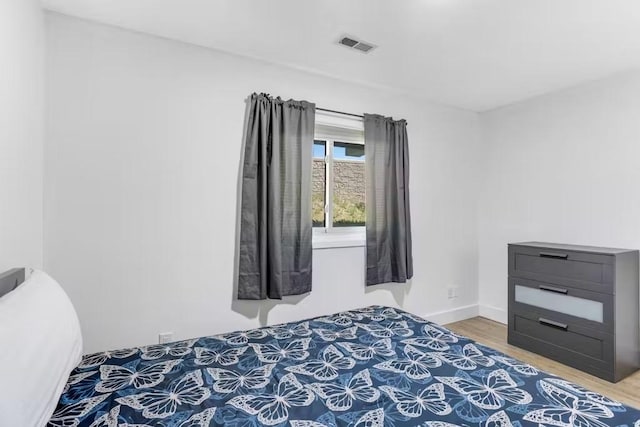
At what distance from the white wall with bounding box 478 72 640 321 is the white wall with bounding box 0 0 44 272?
402 cm

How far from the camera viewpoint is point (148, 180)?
222cm

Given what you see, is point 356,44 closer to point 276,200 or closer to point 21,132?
point 276,200

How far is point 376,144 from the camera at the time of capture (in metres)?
3.12

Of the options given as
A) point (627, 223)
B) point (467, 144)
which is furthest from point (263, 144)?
point (627, 223)

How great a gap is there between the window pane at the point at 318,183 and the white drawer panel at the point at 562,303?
6.43ft

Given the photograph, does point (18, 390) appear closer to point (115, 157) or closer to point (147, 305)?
point (147, 305)

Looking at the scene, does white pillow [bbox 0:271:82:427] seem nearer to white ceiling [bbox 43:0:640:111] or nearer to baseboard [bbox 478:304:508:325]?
white ceiling [bbox 43:0:640:111]

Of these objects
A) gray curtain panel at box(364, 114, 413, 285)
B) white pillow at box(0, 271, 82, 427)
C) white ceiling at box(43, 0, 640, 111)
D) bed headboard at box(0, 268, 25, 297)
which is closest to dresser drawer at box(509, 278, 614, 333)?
gray curtain panel at box(364, 114, 413, 285)

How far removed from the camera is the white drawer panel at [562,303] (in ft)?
8.51

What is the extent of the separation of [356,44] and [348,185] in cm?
123

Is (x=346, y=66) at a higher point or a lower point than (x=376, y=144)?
higher

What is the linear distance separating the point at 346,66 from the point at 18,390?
Answer: 267 centimetres

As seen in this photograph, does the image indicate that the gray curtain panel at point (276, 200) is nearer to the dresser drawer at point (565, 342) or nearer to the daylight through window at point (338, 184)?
the daylight through window at point (338, 184)

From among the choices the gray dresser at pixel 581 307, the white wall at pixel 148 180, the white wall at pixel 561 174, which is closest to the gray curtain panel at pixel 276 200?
the white wall at pixel 148 180
